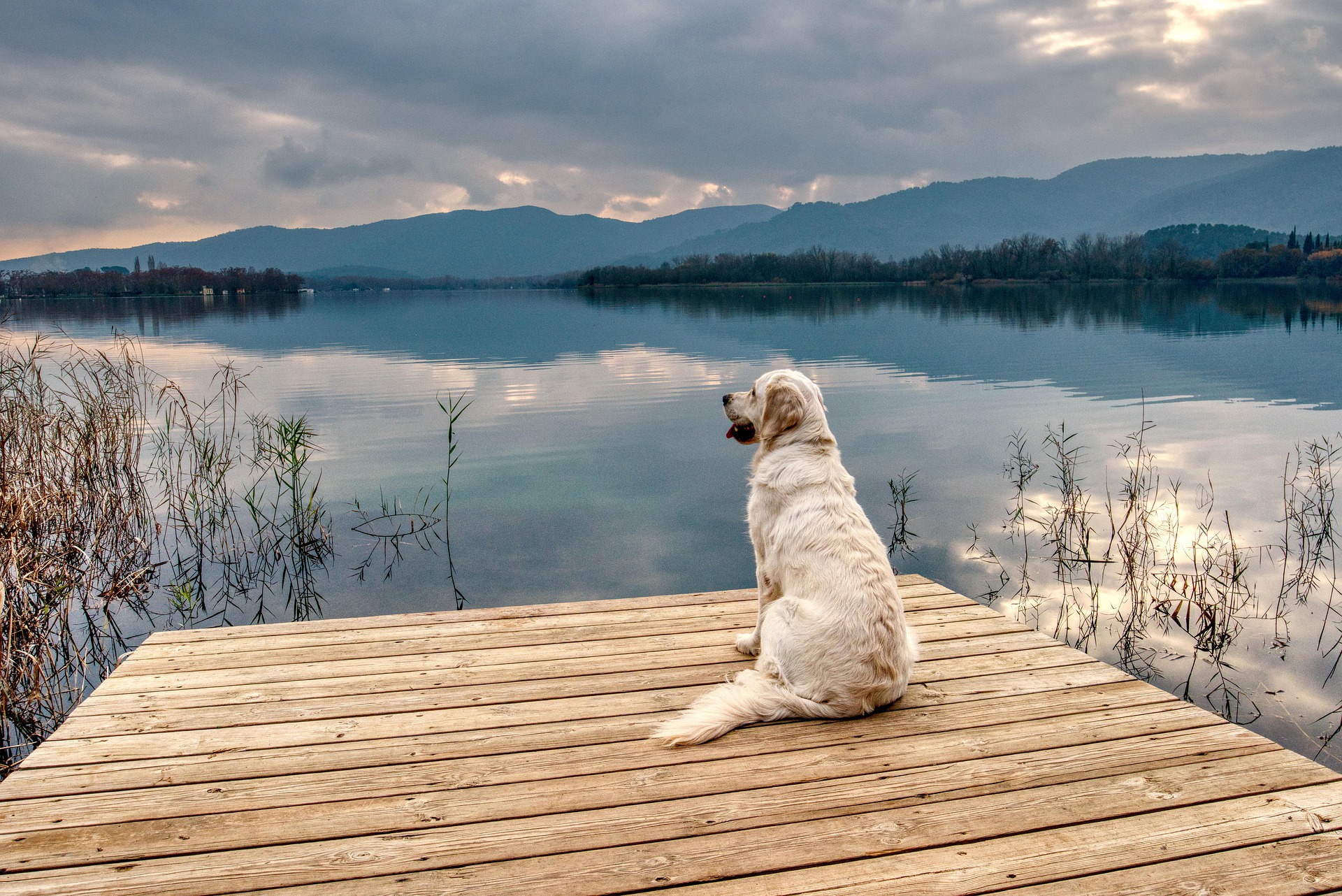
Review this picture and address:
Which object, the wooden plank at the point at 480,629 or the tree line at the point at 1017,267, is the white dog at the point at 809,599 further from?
the tree line at the point at 1017,267

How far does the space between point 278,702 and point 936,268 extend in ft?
373

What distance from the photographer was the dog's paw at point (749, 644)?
4441mm

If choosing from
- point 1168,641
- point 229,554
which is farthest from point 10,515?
point 1168,641

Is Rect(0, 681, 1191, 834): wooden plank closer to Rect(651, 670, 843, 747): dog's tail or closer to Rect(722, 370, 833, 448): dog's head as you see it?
Rect(651, 670, 843, 747): dog's tail

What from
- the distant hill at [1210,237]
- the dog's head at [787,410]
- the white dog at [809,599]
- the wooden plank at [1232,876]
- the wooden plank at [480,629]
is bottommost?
the wooden plank at [1232,876]

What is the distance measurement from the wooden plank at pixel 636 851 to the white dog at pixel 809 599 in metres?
0.68

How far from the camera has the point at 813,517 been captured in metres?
3.81

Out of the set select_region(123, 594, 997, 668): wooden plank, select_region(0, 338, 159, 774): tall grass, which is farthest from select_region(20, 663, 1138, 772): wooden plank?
select_region(0, 338, 159, 774): tall grass

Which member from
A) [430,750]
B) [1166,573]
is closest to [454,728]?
[430,750]

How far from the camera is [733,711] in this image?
140 inches

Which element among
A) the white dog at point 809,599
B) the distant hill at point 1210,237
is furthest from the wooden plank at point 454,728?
the distant hill at point 1210,237

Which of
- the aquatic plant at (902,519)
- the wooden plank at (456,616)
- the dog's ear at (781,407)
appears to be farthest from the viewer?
the aquatic plant at (902,519)

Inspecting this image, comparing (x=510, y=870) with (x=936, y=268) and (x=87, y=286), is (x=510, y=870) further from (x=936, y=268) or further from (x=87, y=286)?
(x=936, y=268)

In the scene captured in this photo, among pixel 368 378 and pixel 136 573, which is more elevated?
pixel 368 378
